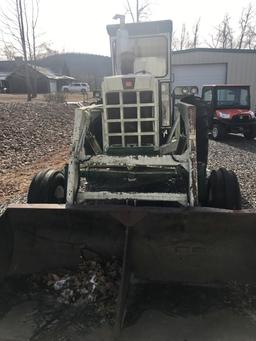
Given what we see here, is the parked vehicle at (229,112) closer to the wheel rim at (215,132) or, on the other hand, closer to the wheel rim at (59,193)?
the wheel rim at (215,132)

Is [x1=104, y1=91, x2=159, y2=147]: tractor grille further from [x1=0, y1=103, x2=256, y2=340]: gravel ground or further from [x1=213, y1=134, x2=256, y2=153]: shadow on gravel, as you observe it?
[x1=213, y1=134, x2=256, y2=153]: shadow on gravel

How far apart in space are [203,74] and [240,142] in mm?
12374

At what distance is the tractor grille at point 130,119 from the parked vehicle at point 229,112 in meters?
11.8

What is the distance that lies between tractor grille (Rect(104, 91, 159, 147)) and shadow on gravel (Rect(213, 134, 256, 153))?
943 centimetres

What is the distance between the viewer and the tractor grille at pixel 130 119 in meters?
4.88

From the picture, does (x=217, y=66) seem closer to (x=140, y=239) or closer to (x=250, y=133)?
(x=250, y=133)

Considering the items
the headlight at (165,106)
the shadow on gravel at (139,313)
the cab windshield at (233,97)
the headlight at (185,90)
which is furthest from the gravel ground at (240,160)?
the shadow on gravel at (139,313)

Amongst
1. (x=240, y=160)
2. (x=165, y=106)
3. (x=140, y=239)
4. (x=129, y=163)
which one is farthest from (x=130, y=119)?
(x=240, y=160)

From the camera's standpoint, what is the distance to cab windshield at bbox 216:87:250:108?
1702cm

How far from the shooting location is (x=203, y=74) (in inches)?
1069

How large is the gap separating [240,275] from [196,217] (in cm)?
78

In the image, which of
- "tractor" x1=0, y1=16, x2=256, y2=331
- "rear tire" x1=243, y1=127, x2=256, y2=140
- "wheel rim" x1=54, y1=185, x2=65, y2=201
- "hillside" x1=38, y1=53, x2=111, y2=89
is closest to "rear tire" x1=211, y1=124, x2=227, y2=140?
"rear tire" x1=243, y1=127, x2=256, y2=140

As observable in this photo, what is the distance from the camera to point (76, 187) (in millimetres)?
4766

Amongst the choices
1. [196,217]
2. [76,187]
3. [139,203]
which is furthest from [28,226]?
[196,217]
